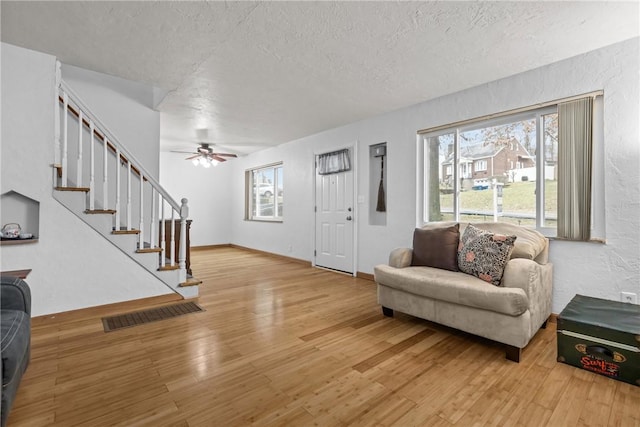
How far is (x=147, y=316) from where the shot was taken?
2.88 meters

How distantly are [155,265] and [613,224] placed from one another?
4.28 metres

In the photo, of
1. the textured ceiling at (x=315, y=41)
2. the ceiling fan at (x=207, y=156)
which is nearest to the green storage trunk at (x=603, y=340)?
the textured ceiling at (x=315, y=41)

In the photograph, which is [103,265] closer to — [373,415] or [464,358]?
[373,415]

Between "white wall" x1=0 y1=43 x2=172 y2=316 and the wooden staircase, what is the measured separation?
0.30ft

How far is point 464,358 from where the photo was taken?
6.93ft

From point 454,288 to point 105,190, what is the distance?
10.8ft

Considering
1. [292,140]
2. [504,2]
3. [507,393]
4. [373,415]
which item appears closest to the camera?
[373,415]

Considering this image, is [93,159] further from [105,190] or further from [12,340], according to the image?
[12,340]

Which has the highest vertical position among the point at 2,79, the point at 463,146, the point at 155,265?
the point at 2,79

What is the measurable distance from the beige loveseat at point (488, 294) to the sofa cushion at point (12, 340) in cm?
246

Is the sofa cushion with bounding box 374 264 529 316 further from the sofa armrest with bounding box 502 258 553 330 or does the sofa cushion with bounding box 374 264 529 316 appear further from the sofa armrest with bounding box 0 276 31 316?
the sofa armrest with bounding box 0 276 31 316

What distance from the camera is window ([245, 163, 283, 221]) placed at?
666 cm

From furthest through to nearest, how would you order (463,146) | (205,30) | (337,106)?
(337,106) → (463,146) → (205,30)

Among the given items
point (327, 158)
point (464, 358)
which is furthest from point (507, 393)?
point (327, 158)
